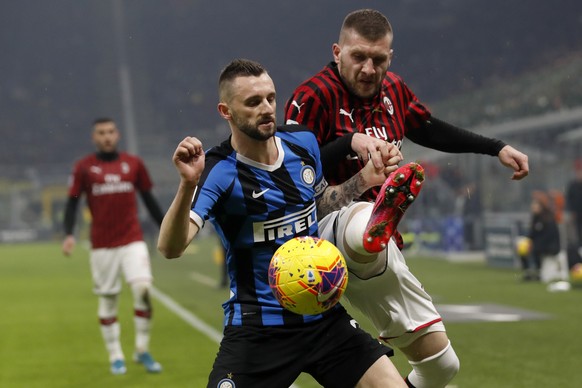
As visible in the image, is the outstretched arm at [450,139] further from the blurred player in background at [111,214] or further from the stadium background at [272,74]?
the stadium background at [272,74]

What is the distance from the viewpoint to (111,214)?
9.03 m

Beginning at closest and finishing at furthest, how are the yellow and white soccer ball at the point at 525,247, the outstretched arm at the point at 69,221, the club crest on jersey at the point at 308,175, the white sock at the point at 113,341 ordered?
the club crest on jersey at the point at 308,175 < the white sock at the point at 113,341 < the outstretched arm at the point at 69,221 < the yellow and white soccer ball at the point at 525,247

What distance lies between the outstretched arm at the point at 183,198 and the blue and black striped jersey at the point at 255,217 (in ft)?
1.20

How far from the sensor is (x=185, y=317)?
1295cm

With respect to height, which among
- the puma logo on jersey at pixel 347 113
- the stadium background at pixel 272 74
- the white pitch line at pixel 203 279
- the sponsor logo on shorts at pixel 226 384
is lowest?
the white pitch line at pixel 203 279

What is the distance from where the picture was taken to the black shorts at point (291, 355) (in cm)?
416

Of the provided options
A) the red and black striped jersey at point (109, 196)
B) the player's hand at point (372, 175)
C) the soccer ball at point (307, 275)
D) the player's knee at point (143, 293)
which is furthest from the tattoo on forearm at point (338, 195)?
the red and black striped jersey at point (109, 196)

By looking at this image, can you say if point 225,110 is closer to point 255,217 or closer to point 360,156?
point 255,217

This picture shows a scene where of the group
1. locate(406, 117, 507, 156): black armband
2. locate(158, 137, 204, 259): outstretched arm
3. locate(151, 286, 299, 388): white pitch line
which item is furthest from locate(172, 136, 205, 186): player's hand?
locate(151, 286, 299, 388): white pitch line

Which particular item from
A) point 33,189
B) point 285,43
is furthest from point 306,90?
point 33,189

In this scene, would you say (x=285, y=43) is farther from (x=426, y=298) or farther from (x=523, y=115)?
(x=426, y=298)

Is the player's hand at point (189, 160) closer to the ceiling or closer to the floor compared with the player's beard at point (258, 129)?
closer to the floor

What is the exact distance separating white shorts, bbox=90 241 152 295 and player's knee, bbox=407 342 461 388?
4.41m

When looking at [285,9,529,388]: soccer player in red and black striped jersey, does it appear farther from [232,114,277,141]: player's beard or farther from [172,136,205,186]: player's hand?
[172,136,205,186]: player's hand
